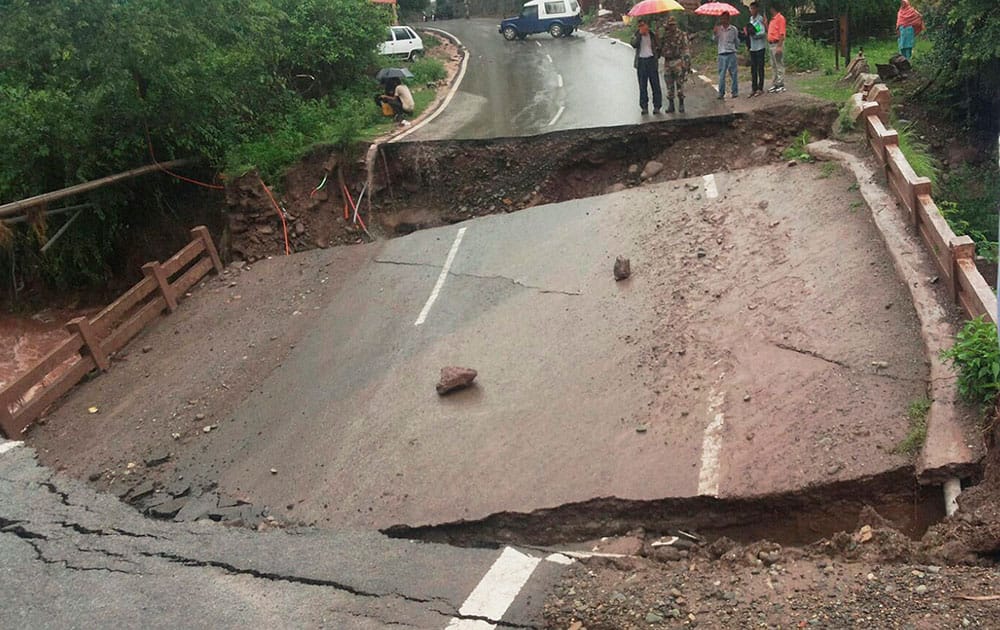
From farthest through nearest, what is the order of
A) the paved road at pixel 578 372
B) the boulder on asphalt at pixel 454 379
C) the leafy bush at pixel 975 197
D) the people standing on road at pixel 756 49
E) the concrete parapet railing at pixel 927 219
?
the people standing on road at pixel 756 49
the leafy bush at pixel 975 197
the boulder on asphalt at pixel 454 379
the paved road at pixel 578 372
the concrete parapet railing at pixel 927 219

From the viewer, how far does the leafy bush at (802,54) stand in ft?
61.4

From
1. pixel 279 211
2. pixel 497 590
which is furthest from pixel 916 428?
pixel 279 211

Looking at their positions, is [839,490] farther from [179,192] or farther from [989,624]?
[179,192]

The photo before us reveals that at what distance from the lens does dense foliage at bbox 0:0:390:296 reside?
14.6m

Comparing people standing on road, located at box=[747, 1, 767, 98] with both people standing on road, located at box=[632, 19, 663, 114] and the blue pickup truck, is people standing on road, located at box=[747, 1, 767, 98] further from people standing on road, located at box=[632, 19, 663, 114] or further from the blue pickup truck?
the blue pickup truck

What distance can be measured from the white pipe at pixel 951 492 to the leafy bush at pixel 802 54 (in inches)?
583

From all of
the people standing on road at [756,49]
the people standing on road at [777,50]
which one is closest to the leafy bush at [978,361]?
the people standing on road at [756,49]

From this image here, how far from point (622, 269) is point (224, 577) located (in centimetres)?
603

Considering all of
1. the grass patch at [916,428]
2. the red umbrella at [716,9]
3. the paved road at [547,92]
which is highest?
the red umbrella at [716,9]

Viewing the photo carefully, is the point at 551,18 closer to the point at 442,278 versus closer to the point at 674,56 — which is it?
the point at 674,56

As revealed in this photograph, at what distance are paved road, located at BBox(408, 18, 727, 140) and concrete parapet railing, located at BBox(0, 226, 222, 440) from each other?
5090mm

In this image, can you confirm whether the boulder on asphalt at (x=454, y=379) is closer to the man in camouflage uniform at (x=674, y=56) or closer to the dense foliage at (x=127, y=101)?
the man in camouflage uniform at (x=674, y=56)

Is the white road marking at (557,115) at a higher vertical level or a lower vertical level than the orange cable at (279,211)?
higher

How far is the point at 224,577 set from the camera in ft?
21.4
